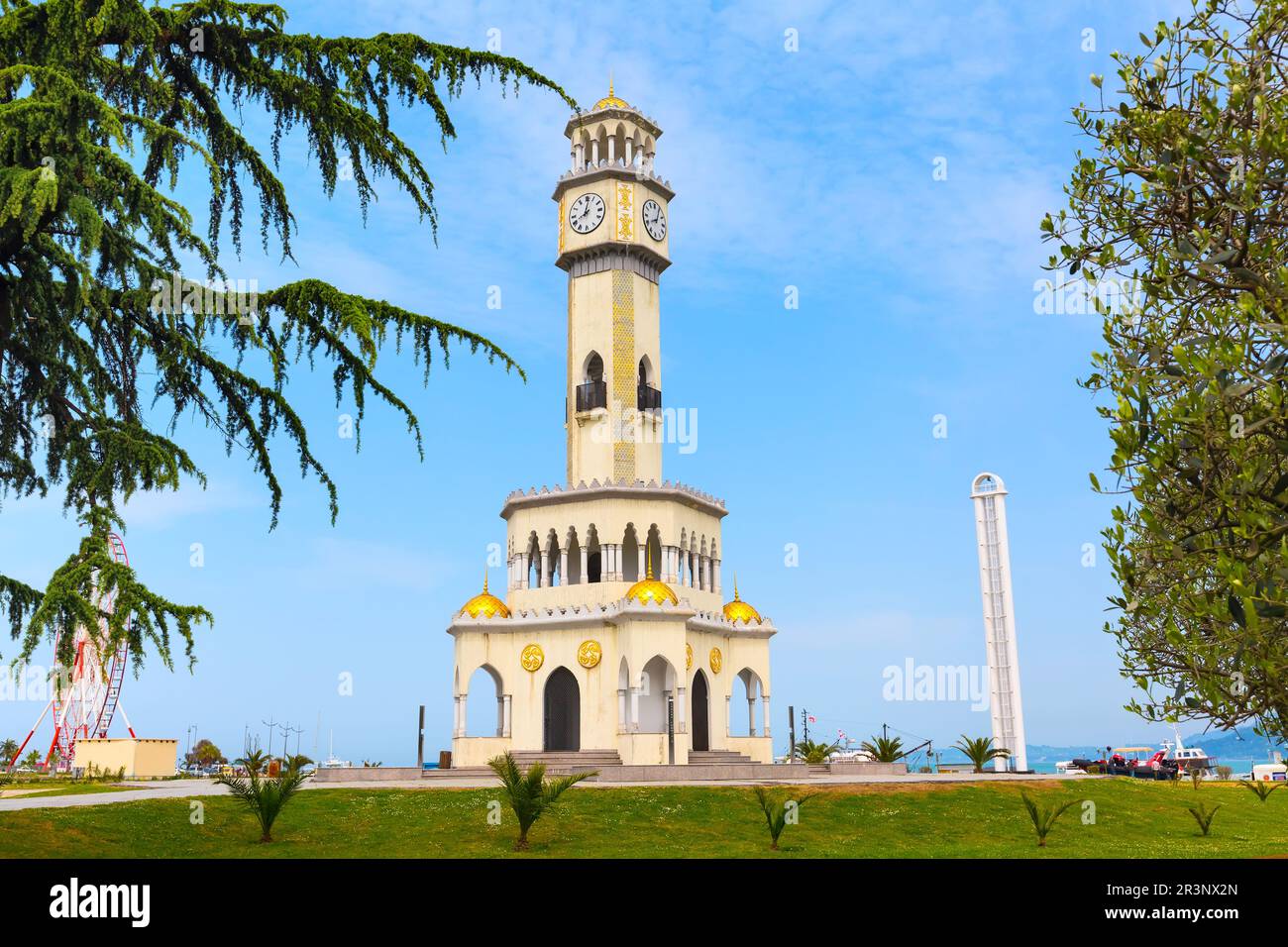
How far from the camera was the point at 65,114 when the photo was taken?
1379 cm

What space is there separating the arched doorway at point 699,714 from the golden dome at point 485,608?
26.8 feet

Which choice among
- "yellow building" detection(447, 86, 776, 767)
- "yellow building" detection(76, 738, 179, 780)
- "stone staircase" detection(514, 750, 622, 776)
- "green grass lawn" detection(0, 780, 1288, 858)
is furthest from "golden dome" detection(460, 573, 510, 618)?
"yellow building" detection(76, 738, 179, 780)

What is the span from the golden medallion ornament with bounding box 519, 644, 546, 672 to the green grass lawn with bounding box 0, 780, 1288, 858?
11.0m

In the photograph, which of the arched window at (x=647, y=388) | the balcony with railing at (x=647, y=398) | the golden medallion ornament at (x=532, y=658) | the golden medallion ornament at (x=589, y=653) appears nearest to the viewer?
the golden medallion ornament at (x=589, y=653)

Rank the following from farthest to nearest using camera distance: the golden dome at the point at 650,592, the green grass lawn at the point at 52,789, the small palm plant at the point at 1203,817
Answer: the golden dome at the point at 650,592
the green grass lawn at the point at 52,789
the small palm plant at the point at 1203,817

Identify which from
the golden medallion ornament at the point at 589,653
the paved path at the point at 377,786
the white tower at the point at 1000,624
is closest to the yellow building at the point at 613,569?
the golden medallion ornament at the point at 589,653

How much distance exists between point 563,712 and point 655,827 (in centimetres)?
1945

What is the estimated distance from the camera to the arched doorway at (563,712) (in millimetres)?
42625

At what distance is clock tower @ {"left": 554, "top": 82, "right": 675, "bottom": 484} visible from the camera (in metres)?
44.1

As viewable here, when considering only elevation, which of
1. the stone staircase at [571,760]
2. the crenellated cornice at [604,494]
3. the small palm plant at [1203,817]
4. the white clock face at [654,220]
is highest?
the white clock face at [654,220]

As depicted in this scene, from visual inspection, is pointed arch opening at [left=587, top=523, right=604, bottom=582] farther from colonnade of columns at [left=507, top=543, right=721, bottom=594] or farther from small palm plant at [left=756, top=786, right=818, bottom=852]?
small palm plant at [left=756, top=786, right=818, bottom=852]

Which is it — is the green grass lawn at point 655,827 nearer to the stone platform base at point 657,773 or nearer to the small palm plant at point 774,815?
the small palm plant at point 774,815
